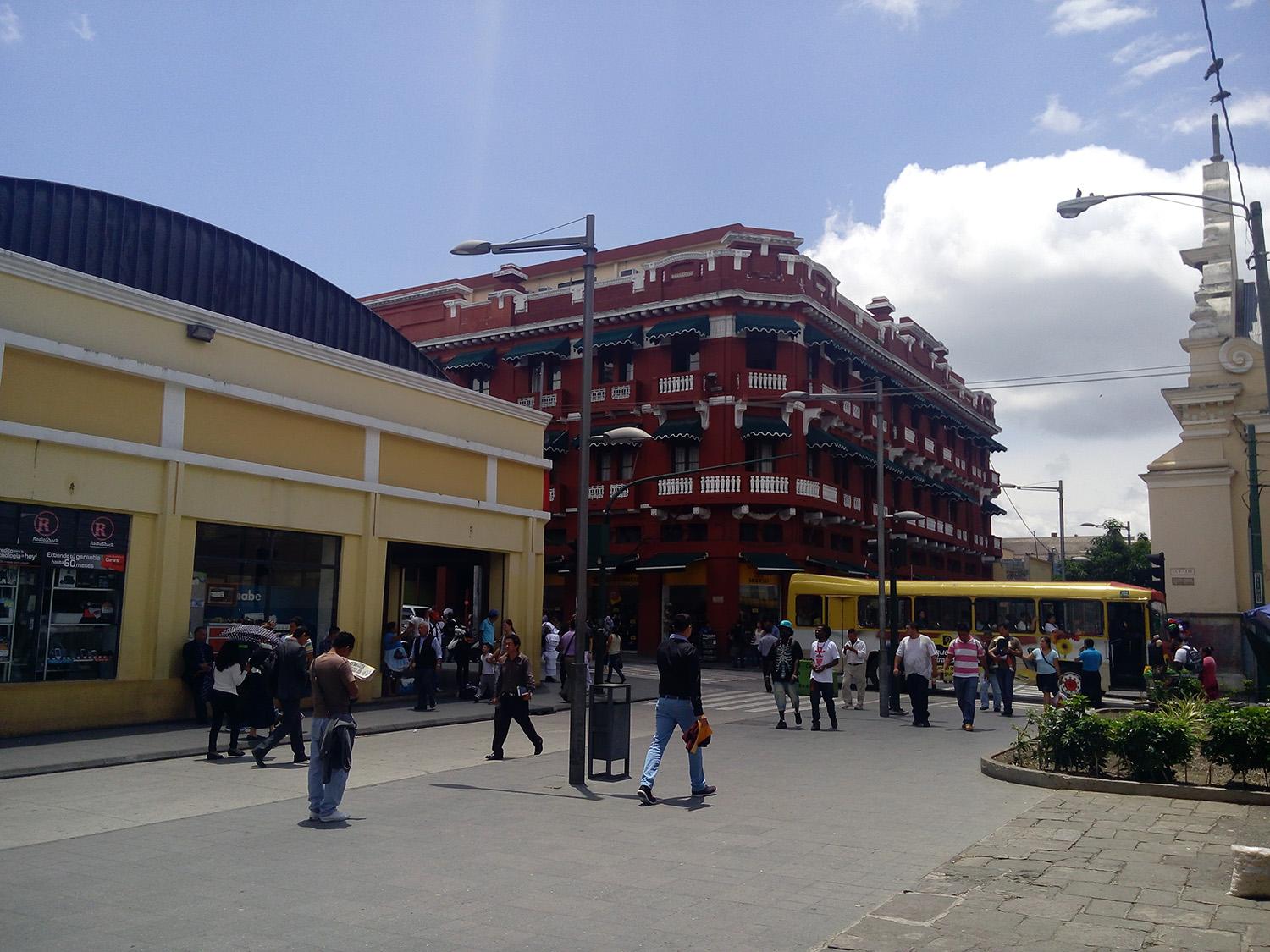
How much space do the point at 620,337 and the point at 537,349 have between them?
464 centimetres

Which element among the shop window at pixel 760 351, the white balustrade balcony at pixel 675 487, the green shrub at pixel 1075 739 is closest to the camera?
the green shrub at pixel 1075 739

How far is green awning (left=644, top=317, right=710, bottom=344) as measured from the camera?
41625mm

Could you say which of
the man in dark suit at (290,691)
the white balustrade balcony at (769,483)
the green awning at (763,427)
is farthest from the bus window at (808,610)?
the man in dark suit at (290,691)

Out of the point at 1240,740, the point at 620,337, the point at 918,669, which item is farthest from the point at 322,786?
the point at 620,337

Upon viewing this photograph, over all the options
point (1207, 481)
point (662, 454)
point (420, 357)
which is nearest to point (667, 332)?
point (662, 454)

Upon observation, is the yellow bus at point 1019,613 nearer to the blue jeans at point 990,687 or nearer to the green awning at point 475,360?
the blue jeans at point 990,687

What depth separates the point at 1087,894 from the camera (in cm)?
688

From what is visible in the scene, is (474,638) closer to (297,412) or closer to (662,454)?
(297,412)

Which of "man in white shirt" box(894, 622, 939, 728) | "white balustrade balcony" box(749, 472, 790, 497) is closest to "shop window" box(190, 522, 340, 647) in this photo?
"man in white shirt" box(894, 622, 939, 728)

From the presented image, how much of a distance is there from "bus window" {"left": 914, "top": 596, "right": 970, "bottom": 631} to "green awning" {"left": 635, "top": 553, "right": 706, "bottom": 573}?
12.3 meters

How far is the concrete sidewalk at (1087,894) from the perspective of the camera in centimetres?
596

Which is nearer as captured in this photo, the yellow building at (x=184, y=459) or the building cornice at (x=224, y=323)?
the yellow building at (x=184, y=459)

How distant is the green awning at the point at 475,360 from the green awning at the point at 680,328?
822 centimetres

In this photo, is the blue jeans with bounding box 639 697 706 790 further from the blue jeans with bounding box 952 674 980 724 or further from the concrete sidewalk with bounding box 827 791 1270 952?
the blue jeans with bounding box 952 674 980 724
